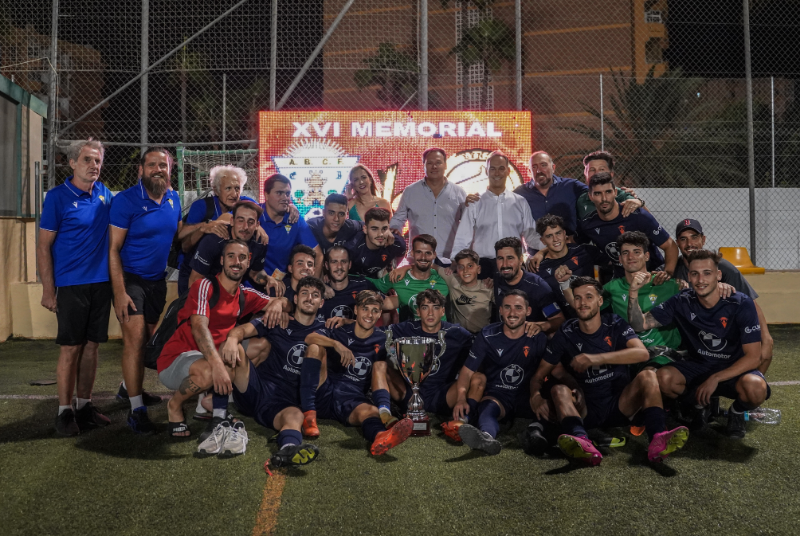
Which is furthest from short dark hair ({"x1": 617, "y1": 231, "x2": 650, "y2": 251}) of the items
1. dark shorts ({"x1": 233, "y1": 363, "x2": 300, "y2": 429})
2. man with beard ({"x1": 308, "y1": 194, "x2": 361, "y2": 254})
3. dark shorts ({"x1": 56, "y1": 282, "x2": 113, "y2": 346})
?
dark shorts ({"x1": 56, "y1": 282, "x2": 113, "y2": 346})

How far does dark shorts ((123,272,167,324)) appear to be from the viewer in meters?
4.23

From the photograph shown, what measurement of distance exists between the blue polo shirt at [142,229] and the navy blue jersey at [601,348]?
2.68m

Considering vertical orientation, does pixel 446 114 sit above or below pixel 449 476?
above

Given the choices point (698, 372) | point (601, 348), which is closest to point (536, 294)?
point (601, 348)

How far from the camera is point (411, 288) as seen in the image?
4973mm

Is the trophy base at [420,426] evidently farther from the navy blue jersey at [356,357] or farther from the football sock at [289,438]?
the football sock at [289,438]

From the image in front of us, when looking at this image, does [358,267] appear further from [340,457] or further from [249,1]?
[249,1]

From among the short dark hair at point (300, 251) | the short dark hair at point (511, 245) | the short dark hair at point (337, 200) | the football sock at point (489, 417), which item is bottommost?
the football sock at point (489, 417)

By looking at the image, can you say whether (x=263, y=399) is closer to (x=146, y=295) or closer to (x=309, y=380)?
(x=309, y=380)

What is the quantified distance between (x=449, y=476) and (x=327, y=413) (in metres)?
1.27

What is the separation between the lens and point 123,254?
4285mm

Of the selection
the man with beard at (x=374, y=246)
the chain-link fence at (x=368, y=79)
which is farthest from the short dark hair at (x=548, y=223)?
the chain-link fence at (x=368, y=79)

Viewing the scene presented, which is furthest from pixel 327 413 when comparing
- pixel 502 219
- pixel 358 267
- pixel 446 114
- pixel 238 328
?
pixel 446 114

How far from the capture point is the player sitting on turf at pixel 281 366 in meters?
3.92
